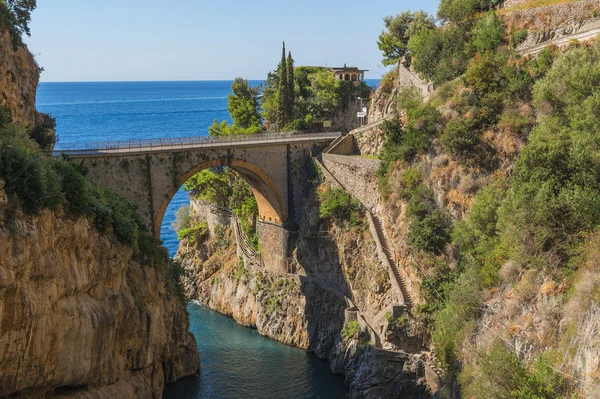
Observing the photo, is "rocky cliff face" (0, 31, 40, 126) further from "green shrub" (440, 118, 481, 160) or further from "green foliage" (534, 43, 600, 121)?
"green foliage" (534, 43, 600, 121)

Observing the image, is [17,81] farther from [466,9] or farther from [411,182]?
[466,9]

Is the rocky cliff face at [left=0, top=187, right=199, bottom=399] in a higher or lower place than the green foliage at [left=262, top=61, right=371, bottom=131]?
lower

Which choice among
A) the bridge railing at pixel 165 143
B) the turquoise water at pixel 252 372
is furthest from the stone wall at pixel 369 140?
the turquoise water at pixel 252 372

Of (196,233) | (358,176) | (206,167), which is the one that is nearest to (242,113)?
(196,233)

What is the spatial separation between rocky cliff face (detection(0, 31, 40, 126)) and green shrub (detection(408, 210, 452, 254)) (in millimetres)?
22765

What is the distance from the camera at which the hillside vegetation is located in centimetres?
2472

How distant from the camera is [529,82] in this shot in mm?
37594

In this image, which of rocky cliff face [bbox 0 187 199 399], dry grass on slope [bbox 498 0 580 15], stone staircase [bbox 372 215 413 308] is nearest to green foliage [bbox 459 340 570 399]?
stone staircase [bbox 372 215 413 308]

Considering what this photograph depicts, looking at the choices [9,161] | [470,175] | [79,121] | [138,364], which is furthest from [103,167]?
[79,121]

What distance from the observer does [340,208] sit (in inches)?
1759

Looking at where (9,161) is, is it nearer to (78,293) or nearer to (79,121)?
(78,293)

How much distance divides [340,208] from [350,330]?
8.80 m

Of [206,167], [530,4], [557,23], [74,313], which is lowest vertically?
[74,313]

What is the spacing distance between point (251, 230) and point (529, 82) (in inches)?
1007
